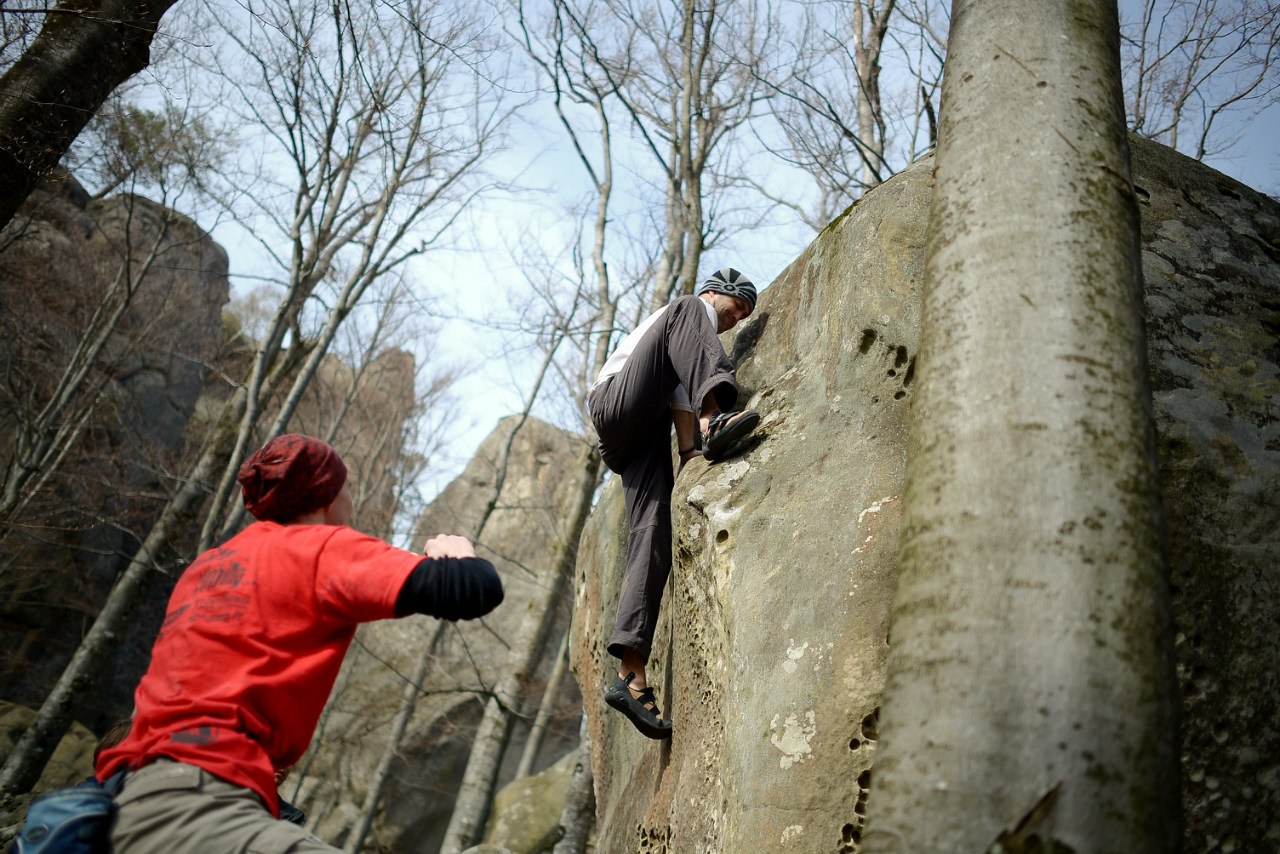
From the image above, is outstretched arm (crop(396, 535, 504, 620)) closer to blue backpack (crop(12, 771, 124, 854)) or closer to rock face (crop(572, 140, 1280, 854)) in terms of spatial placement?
blue backpack (crop(12, 771, 124, 854))

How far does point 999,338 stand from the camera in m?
1.58

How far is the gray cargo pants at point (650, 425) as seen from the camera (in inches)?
148

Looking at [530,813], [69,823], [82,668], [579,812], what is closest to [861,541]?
[69,823]

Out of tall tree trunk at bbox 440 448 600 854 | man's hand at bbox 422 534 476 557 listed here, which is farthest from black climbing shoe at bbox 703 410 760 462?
tall tree trunk at bbox 440 448 600 854

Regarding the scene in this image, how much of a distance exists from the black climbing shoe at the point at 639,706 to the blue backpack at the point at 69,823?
6.57ft

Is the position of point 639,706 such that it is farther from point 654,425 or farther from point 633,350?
point 633,350

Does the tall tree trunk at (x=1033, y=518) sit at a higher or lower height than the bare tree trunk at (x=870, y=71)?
lower

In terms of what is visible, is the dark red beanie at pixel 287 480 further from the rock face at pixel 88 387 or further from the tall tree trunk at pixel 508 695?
the rock face at pixel 88 387

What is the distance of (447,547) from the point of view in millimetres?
2049

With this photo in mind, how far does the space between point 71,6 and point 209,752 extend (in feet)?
16.6

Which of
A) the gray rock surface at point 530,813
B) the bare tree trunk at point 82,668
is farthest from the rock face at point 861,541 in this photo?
the gray rock surface at point 530,813

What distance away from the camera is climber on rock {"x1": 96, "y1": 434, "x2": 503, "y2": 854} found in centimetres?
170

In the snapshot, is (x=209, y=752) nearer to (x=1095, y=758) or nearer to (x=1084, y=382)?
(x=1095, y=758)

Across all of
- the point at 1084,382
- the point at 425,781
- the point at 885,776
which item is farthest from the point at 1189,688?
the point at 425,781
